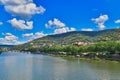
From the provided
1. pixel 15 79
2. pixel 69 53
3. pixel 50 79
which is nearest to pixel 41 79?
pixel 50 79

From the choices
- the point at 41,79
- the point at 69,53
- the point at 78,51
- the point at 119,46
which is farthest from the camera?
the point at 69,53

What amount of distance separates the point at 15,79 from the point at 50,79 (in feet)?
21.1

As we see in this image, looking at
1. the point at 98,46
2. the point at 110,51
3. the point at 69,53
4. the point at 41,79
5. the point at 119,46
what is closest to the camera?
the point at 41,79

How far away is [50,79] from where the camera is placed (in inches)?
2052

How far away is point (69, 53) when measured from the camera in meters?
190

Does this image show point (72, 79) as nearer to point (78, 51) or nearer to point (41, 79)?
point (41, 79)

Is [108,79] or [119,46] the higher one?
[119,46]

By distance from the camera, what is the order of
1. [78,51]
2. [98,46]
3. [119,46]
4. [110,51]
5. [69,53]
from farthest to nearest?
[69,53]
[78,51]
[98,46]
[110,51]
[119,46]

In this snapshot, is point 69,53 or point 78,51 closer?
point 78,51

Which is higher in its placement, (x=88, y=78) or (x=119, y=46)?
(x=119, y=46)

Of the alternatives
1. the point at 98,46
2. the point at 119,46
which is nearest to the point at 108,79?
the point at 119,46

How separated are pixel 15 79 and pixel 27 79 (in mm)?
2199

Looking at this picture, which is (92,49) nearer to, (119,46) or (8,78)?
(119,46)

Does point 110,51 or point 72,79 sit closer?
point 72,79
